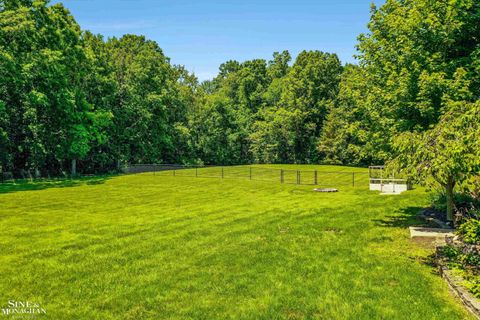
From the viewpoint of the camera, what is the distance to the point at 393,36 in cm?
1484

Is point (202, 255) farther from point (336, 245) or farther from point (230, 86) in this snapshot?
point (230, 86)

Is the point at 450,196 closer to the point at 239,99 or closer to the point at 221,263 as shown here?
the point at 221,263

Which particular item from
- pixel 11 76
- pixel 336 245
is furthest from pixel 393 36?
pixel 11 76

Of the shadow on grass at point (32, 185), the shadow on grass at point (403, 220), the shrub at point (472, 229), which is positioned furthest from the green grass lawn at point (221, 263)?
the shadow on grass at point (32, 185)

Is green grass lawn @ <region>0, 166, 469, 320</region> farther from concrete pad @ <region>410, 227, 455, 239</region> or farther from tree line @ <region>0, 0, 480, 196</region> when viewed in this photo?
tree line @ <region>0, 0, 480, 196</region>

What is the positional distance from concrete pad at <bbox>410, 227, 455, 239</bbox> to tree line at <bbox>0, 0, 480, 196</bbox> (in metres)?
2.03

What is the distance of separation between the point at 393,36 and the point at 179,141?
50915mm

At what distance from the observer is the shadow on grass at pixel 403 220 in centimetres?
1439

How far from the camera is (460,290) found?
7.53 meters

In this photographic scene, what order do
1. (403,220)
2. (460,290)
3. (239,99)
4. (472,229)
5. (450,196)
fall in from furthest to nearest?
(239,99) < (403,220) < (450,196) < (460,290) < (472,229)

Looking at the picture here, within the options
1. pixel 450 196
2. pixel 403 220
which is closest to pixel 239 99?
pixel 403 220

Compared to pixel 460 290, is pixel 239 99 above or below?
above

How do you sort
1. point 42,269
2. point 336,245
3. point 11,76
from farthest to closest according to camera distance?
point 11,76
point 336,245
point 42,269

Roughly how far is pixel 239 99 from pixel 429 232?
71.3 meters
